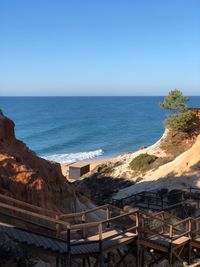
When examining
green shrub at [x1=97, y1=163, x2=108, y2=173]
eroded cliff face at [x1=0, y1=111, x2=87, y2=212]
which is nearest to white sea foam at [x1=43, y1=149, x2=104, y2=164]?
green shrub at [x1=97, y1=163, x2=108, y2=173]

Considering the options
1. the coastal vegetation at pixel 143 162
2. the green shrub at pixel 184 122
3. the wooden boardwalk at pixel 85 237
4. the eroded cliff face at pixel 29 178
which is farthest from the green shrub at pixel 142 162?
the wooden boardwalk at pixel 85 237

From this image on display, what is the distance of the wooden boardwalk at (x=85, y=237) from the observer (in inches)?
427

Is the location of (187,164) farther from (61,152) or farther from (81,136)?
(81,136)

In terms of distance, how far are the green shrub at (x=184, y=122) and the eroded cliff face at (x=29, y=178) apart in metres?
30.5

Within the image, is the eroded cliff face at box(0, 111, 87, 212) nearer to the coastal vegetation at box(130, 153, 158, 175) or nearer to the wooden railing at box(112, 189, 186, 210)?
the wooden railing at box(112, 189, 186, 210)

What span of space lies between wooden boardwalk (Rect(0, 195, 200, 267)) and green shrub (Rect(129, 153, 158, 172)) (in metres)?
28.7

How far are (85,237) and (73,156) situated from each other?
68.8m

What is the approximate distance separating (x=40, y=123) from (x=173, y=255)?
12848 cm

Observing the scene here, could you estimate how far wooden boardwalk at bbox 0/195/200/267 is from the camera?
1084cm

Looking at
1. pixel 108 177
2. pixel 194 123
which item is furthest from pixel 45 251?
pixel 194 123

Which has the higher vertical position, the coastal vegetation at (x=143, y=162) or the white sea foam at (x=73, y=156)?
the coastal vegetation at (x=143, y=162)

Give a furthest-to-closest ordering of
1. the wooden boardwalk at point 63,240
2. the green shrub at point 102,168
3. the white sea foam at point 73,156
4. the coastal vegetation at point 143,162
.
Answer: the white sea foam at point 73,156 → the green shrub at point 102,168 → the coastal vegetation at point 143,162 → the wooden boardwalk at point 63,240

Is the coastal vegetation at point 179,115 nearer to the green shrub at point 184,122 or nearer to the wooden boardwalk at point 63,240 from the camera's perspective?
the green shrub at point 184,122

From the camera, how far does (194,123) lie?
49500mm
